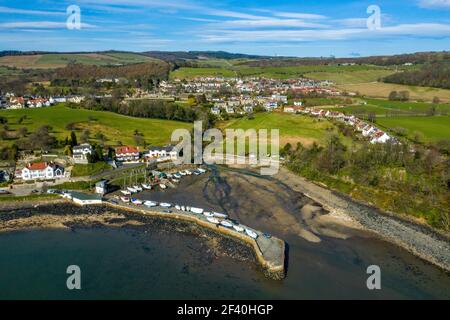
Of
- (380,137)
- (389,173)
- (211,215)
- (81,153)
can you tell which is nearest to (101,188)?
(81,153)

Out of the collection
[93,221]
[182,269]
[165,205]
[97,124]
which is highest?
[97,124]

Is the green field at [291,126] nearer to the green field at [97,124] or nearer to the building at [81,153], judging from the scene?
the green field at [97,124]

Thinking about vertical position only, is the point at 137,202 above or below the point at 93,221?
above

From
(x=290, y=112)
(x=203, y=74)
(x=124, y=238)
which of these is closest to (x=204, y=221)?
(x=124, y=238)

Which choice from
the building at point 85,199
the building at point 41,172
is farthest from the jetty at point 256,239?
the building at point 41,172

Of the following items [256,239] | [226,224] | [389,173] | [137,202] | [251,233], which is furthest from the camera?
[389,173]

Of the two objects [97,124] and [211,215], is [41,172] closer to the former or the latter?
[211,215]
